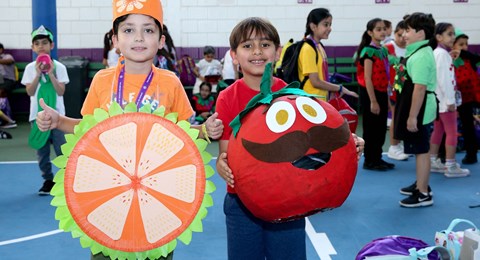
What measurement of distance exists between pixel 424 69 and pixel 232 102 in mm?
2768

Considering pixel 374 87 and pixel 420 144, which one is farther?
pixel 374 87

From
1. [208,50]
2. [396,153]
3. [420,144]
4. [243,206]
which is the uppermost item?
[208,50]

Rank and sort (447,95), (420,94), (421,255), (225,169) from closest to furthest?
1. (225,169)
2. (421,255)
3. (420,94)
4. (447,95)

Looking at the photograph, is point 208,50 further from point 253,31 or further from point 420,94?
point 253,31

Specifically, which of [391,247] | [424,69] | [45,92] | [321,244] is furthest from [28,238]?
[424,69]

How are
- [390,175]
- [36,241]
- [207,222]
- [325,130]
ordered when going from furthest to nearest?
[390,175] < [207,222] < [36,241] < [325,130]

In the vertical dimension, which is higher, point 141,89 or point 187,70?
point 141,89

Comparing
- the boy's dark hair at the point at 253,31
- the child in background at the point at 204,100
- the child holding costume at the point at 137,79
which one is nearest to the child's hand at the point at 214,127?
the child holding costume at the point at 137,79

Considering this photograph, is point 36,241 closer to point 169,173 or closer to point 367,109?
point 169,173

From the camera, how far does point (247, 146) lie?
2.05 meters

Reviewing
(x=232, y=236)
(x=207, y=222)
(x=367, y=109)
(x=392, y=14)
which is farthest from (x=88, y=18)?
(x=232, y=236)

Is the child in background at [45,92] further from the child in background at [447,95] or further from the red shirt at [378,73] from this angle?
the child in background at [447,95]

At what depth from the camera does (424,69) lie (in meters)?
4.80

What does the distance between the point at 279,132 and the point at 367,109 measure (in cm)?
459
